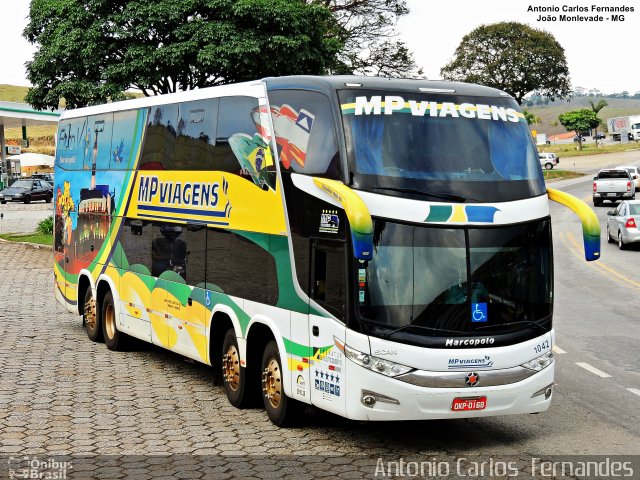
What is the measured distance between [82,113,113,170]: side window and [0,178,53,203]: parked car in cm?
5474

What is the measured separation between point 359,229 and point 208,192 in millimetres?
4187

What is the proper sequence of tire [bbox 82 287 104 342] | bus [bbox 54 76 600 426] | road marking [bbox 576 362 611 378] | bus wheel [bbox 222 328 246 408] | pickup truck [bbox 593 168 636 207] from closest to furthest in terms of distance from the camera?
bus [bbox 54 76 600 426] < bus wheel [bbox 222 328 246 408] < road marking [bbox 576 362 611 378] < tire [bbox 82 287 104 342] < pickup truck [bbox 593 168 636 207]

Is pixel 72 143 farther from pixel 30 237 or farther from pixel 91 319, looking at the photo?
pixel 30 237

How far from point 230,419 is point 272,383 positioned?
64cm

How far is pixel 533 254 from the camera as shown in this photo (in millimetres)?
10586

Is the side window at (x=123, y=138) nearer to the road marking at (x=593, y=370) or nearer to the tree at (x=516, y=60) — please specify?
the road marking at (x=593, y=370)

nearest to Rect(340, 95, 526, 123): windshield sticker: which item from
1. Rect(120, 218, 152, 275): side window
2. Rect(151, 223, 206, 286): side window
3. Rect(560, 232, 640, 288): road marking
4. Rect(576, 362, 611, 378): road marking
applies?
Rect(151, 223, 206, 286): side window

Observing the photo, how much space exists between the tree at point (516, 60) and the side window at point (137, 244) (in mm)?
75911

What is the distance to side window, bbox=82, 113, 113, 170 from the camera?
56.1ft

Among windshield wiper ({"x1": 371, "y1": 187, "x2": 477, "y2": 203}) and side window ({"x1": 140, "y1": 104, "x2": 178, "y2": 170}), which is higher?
side window ({"x1": 140, "y1": 104, "x2": 178, "y2": 170})

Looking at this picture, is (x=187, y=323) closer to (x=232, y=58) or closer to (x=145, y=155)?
(x=145, y=155)

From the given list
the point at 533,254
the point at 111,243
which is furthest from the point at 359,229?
the point at 111,243

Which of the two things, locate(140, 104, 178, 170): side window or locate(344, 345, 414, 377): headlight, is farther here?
locate(140, 104, 178, 170): side window

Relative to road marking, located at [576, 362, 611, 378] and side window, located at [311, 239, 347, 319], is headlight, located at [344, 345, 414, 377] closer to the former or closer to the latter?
side window, located at [311, 239, 347, 319]
